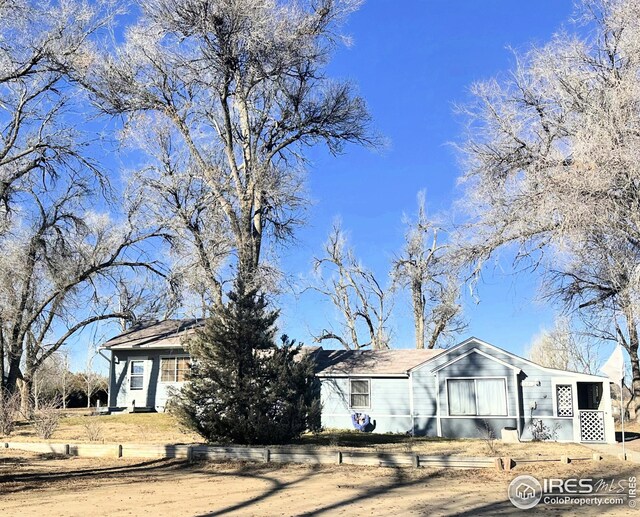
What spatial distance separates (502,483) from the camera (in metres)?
11.7

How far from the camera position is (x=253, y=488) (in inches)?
448

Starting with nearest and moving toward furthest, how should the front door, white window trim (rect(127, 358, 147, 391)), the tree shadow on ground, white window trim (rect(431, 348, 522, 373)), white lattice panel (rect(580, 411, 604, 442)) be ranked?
the tree shadow on ground → white lattice panel (rect(580, 411, 604, 442)) → white window trim (rect(431, 348, 522, 373)) → the front door → white window trim (rect(127, 358, 147, 391))

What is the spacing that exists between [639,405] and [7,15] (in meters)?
26.5

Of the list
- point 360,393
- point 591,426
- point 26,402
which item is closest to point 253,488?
point 360,393

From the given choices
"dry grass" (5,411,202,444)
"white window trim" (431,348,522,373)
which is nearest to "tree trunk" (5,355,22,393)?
"dry grass" (5,411,202,444)

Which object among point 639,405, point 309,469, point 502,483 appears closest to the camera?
point 502,483

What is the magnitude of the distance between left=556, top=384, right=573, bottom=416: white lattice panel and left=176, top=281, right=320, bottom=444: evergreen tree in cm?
877

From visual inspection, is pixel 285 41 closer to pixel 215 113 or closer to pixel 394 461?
pixel 215 113

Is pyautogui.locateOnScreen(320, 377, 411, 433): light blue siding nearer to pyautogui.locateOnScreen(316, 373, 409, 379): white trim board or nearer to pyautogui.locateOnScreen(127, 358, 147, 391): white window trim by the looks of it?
→ pyautogui.locateOnScreen(316, 373, 409, 379): white trim board

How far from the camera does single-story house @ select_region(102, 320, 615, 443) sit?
20.2m

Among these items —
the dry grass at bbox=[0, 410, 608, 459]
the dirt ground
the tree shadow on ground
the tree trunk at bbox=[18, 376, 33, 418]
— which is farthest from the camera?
the tree trunk at bbox=[18, 376, 33, 418]

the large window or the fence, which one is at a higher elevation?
the large window

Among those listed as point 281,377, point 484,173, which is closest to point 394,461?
point 281,377

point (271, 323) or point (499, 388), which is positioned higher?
point (271, 323)
